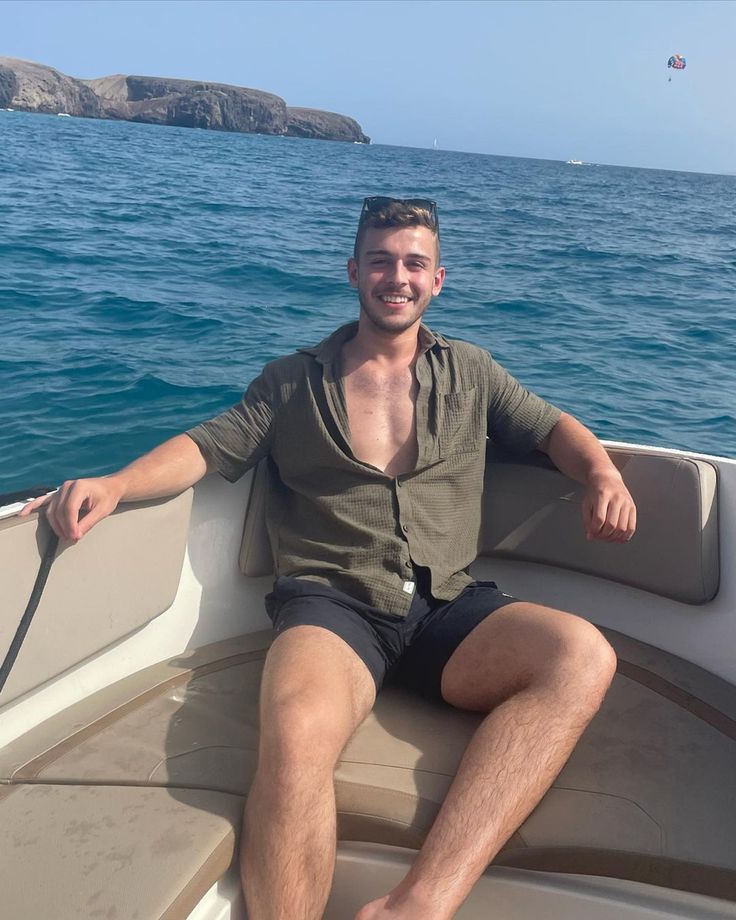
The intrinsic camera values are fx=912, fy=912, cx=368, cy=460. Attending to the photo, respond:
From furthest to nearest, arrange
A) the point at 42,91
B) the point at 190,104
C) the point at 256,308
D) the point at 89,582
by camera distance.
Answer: the point at 190,104
the point at 42,91
the point at 256,308
the point at 89,582

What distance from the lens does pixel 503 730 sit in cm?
201

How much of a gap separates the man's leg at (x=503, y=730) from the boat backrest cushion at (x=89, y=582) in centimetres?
83

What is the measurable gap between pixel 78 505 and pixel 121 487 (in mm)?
147

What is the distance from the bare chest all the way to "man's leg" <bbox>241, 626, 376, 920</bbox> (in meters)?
0.72

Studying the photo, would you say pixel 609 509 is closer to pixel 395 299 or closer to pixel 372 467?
pixel 372 467

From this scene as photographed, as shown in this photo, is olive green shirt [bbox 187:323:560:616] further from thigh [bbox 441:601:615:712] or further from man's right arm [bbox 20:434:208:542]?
thigh [bbox 441:601:615:712]

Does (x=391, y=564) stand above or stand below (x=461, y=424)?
below

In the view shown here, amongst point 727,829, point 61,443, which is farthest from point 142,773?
point 61,443

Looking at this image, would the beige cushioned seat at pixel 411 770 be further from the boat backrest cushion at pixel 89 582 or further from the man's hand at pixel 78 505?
the man's hand at pixel 78 505

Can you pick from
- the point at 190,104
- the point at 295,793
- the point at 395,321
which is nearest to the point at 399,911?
the point at 295,793

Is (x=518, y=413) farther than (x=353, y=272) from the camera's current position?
No

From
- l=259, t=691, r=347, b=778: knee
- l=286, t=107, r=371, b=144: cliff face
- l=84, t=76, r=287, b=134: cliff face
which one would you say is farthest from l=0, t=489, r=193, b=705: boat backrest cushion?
l=286, t=107, r=371, b=144: cliff face

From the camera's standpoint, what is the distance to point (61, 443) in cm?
650

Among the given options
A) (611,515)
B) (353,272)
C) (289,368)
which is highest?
(353,272)
